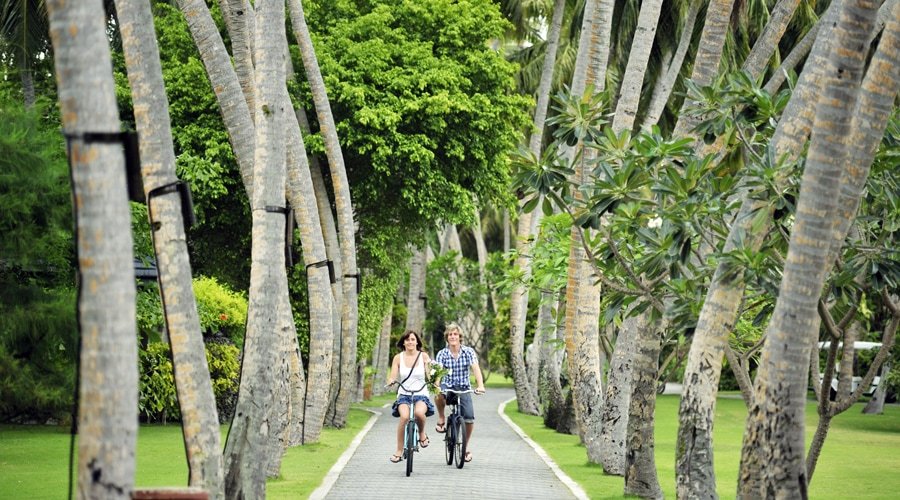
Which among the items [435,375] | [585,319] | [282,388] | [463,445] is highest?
[585,319]

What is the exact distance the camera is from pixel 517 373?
3338cm

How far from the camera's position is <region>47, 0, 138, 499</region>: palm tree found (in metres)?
6.15

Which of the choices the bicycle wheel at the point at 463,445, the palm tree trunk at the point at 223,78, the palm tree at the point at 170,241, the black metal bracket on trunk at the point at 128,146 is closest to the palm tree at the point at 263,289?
the palm tree trunk at the point at 223,78

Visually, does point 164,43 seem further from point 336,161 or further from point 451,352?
point 451,352

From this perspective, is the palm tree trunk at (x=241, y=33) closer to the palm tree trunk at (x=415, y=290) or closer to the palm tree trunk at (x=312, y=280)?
the palm tree trunk at (x=312, y=280)

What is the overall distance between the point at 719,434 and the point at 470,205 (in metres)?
7.32

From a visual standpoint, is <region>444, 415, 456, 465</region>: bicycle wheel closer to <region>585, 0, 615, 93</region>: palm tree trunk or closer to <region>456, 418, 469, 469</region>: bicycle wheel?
<region>456, 418, 469, 469</region>: bicycle wheel

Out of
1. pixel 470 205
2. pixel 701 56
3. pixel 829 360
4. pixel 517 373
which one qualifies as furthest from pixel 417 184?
pixel 829 360

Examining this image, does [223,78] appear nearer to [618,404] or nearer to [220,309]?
[618,404]

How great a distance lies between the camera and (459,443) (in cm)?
1711

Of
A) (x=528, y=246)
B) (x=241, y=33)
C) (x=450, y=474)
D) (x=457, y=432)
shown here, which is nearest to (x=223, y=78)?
(x=241, y=33)

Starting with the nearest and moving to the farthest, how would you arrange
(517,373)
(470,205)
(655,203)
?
1. (655,203)
2. (470,205)
3. (517,373)

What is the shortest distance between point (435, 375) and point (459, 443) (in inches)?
42.0

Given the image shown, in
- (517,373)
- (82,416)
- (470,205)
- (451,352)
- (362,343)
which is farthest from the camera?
(517,373)
